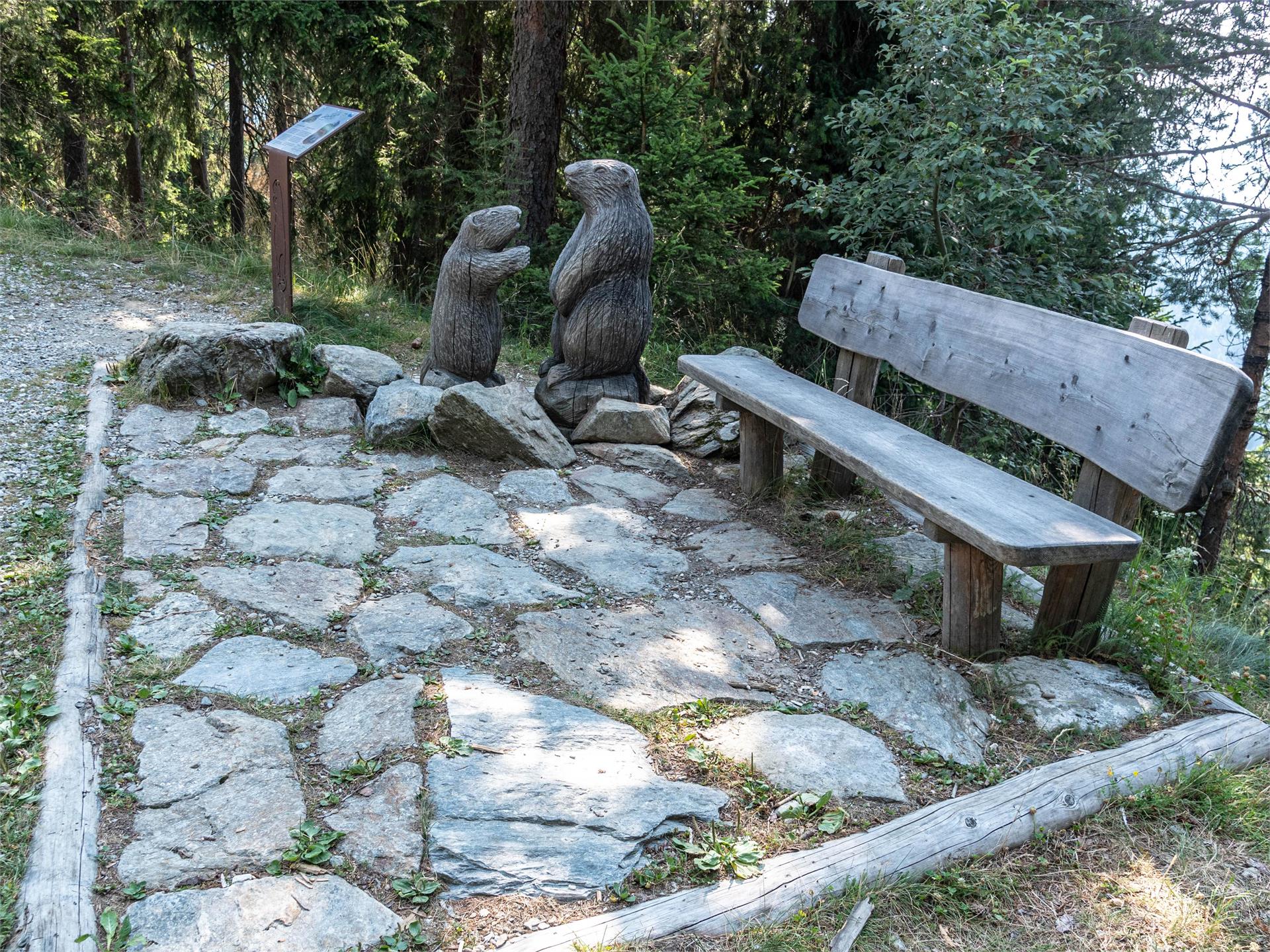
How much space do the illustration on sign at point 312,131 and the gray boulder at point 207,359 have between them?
141 centimetres

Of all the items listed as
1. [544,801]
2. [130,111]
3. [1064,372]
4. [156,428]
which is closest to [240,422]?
[156,428]

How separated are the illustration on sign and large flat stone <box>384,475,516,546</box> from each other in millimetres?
2915

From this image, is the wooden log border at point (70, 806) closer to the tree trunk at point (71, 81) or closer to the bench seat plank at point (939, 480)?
the bench seat plank at point (939, 480)

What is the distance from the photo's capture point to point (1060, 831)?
2.68 metres

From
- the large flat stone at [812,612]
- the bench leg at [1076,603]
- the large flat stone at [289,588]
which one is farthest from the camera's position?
the large flat stone at [812,612]

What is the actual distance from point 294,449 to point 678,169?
4.26m

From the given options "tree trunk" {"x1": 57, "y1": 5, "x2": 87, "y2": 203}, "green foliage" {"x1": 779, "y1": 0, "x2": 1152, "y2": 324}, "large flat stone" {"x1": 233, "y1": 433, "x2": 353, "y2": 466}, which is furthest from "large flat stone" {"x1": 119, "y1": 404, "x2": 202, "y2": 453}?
"tree trunk" {"x1": 57, "y1": 5, "x2": 87, "y2": 203}

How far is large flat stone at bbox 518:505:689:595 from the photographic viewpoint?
4008 millimetres

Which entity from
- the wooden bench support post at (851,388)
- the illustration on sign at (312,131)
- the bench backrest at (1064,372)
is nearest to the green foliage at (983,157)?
the wooden bench support post at (851,388)

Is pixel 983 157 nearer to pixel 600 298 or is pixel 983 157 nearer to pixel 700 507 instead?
pixel 600 298

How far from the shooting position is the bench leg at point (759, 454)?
4.87 m

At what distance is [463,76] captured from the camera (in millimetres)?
10398

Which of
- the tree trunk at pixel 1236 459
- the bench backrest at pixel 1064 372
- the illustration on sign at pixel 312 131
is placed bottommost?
the tree trunk at pixel 1236 459

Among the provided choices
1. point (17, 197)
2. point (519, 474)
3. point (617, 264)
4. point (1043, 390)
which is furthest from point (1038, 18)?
point (17, 197)
